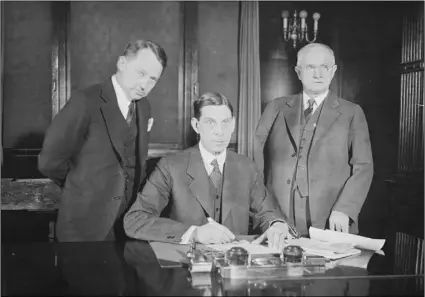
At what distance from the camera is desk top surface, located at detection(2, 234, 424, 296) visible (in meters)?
1.68

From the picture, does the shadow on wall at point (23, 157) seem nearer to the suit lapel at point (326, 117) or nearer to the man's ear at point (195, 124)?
the man's ear at point (195, 124)

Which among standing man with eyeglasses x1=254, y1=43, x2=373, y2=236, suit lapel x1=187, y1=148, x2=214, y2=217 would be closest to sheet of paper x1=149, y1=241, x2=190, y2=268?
suit lapel x1=187, y1=148, x2=214, y2=217

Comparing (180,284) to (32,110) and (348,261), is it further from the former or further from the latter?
(32,110)

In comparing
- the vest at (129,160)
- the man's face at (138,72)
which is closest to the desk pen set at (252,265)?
the vest at (129,160)

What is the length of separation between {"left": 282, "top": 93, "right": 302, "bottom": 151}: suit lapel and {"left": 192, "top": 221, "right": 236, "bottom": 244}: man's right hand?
98cm

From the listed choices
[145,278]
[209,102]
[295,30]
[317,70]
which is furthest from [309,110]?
[145,278]

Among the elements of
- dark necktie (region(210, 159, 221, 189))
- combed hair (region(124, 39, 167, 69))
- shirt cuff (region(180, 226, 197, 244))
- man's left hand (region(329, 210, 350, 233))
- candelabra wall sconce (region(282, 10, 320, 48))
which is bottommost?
man's left hand (region(329, 210, 350, 233))

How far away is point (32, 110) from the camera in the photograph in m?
3.45

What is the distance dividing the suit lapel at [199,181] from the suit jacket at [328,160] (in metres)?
0.56

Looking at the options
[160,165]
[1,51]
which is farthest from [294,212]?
[1,51]

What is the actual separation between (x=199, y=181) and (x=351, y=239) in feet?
2.68

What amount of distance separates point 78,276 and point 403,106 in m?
3.46

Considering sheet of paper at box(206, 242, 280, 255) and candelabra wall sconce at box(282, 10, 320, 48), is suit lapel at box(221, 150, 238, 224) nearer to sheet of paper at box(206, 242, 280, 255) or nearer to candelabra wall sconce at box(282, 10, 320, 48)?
sheet of paper at box(206, 242, 280, 255)

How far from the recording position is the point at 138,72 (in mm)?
3012
